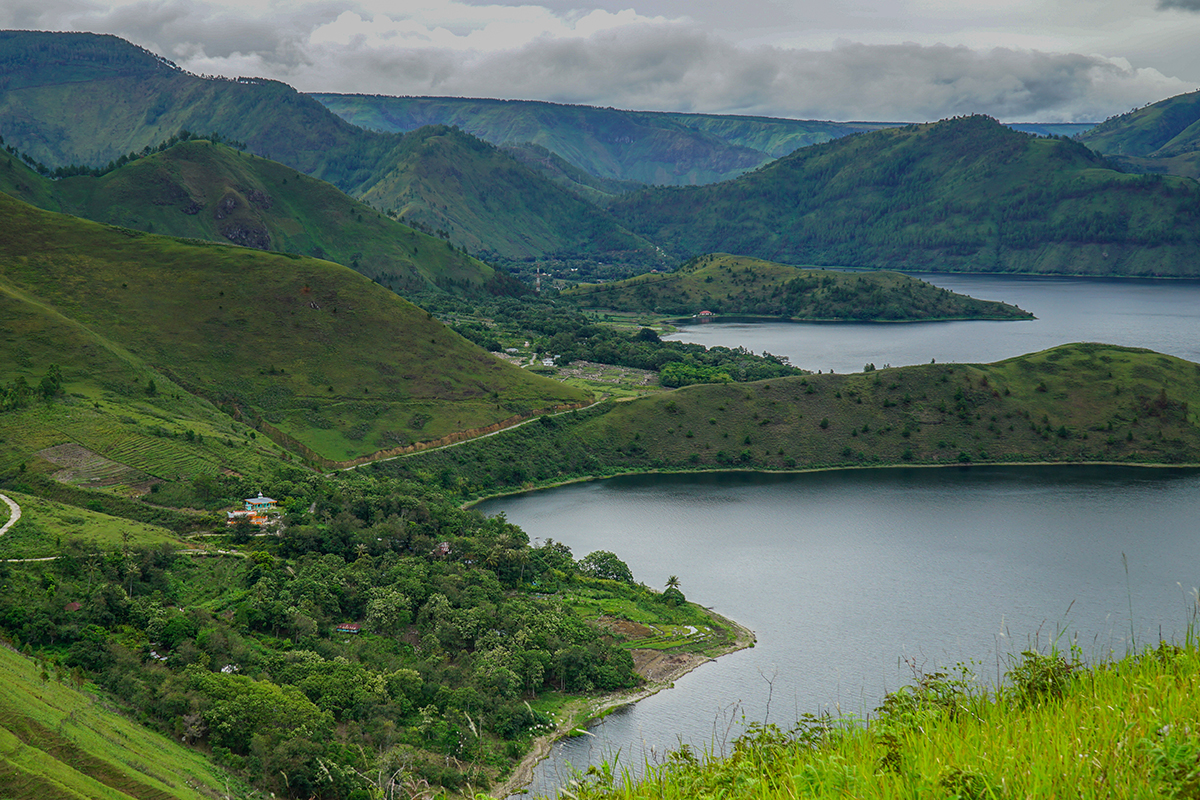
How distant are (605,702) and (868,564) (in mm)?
33704

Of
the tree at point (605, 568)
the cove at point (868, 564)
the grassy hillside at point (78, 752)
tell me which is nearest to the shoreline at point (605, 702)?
Result: the cove at point (868, 564)

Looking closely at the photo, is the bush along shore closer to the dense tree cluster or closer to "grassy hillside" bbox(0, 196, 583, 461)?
the dense tree cluster

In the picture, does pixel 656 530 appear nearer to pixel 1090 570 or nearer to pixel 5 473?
pixel 1090 570

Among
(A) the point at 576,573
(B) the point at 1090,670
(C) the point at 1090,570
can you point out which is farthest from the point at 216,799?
(C) the point at 1090,570

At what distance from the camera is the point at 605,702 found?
2265 inches

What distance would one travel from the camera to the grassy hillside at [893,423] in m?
119

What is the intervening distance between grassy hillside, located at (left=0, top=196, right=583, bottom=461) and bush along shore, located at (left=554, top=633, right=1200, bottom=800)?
101040 mm

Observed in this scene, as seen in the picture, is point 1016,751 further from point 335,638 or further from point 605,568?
point 605,568

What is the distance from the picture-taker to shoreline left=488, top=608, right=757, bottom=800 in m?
47.9

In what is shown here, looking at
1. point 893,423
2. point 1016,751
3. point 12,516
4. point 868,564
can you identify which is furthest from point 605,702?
point 893,423

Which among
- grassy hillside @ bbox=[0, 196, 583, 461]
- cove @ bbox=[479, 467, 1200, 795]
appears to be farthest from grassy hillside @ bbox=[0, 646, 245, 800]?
grassy hillside @ bbox=[0, 196, 583, 461]

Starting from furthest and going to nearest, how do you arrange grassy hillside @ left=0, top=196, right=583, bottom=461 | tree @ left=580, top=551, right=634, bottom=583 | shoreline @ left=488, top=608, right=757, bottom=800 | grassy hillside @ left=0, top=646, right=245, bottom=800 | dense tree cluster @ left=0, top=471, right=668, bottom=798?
grassy hillside @ left=0, top=196, right=583, bottom=461 < tree @ left=580, top=551, right=634, bottom=583 < shoreline @ left=488, top=608, right=757, bottom=800 < dense tree cluster @ left=0, top=471, right=668, bottom=798 < grassy hillside @ left=0, top=646, right=245, bottom=800

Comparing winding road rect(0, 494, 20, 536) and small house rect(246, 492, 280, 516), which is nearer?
winding road rect(0, 494, 20, 536)

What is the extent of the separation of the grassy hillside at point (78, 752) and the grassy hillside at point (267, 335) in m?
65.6
